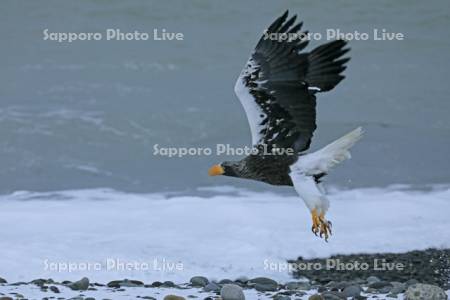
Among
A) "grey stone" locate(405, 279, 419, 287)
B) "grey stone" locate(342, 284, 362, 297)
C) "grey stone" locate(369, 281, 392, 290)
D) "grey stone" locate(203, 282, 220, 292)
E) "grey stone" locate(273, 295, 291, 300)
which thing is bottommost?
"grey stone" locate(273, 295, 291, 300)

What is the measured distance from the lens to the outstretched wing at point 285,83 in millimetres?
7617

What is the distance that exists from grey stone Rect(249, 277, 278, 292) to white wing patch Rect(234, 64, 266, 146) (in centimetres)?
96

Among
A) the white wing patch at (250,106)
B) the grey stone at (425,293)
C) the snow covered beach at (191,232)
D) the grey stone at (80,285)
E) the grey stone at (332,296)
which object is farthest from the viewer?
the snow covered beach at (191,232)

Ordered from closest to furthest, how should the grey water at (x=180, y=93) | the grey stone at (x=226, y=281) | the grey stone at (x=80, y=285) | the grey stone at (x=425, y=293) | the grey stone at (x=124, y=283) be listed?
the grey stone at (x=425, y=293) < the grey stone at (x=80, y=285) < the grey stone at (x=124, y=283) < the grey stone at (x=226, y=281) < the grey water at (x=180, y=93)

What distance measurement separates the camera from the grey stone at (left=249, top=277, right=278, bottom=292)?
7578 millimetres

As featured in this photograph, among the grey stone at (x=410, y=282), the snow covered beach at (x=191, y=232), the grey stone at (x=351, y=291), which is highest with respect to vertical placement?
the snow covered beach at (x=191, y=232)

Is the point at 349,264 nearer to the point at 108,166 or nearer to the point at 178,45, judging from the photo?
the point at 108,166

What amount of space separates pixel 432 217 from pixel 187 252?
84.1 inches

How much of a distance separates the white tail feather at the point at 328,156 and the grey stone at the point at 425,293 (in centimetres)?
97

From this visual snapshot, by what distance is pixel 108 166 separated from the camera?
11.1 m

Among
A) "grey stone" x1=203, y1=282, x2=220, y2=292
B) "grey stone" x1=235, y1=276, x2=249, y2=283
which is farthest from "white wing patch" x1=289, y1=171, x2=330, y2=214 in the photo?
"grey stone" x1=203, y1=282, x2=220, y2=292

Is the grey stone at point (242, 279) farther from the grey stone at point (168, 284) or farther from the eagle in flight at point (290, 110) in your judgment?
the eagle in flight at point (290, 110)

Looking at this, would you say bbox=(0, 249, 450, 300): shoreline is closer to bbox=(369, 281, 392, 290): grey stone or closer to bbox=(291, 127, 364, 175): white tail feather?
bbox=(369, 281, 392, 290): grey stone

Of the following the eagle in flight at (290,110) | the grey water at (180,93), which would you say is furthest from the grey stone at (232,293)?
the grey water at (180,93)
